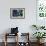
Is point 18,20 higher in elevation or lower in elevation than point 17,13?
lower

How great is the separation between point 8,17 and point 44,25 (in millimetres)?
1772

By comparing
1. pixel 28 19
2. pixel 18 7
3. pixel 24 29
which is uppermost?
pixel 18 7

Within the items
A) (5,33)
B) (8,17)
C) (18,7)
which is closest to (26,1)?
(18,7)

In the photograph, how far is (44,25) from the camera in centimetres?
756

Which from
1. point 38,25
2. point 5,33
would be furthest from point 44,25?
point 5,33

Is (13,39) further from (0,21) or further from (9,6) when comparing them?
(9,6)

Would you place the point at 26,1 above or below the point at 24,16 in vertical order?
above

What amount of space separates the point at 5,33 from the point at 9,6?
4.27 feet

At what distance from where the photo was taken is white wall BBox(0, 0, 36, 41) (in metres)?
Result: 7.49

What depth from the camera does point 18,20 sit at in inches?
298

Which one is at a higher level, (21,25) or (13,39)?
(21,25)

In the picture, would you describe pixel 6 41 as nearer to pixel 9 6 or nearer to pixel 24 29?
pixel 24 29

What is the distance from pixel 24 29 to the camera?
7.57m

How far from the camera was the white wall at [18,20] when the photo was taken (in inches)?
295
